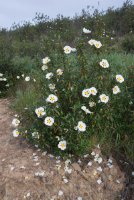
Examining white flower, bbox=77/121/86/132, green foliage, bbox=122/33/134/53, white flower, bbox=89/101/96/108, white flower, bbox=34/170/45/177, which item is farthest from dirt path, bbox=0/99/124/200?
green foliage, bbox=122/33/134/53

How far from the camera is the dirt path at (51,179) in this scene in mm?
3482

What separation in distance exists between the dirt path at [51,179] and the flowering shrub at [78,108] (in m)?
0.20

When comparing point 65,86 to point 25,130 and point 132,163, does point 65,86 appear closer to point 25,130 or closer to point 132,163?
point 25,130

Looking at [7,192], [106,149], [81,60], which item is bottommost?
[7,192]

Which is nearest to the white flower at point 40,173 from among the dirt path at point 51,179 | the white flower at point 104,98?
the dirt path at point 51,179

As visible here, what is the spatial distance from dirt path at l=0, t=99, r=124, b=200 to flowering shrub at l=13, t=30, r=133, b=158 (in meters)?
0.20

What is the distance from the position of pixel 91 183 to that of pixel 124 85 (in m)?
1.41

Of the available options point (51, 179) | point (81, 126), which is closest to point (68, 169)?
point (51, 179)

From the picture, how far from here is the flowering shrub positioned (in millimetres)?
3707

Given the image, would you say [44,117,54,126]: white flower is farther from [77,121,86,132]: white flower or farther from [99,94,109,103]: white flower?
[99,94,109,103]: white flower

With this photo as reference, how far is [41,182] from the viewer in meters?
3.57

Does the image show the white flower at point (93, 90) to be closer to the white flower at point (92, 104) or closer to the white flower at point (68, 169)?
the white flower at point (92, 104)

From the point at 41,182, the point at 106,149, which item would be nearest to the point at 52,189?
the point at 41,182

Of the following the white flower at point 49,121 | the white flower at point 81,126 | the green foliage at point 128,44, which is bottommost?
the white flower at point 81,126
